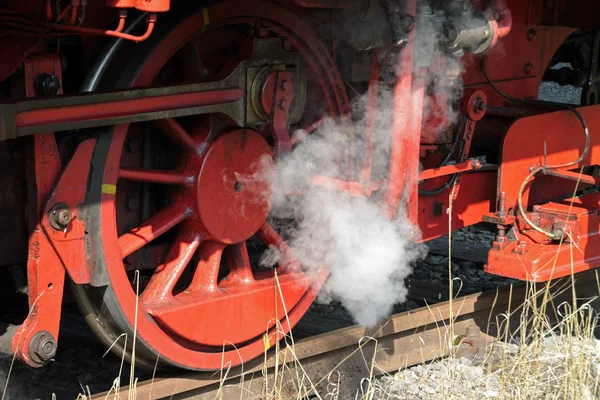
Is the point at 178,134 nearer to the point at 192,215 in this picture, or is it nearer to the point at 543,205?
the point at 192,215

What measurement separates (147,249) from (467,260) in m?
3.26

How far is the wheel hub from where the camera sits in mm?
3822

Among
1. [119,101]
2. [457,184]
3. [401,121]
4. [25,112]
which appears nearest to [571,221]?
[457,184]

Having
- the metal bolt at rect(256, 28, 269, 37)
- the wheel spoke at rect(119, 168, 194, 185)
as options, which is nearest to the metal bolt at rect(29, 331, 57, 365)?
the wheel spoke at rect(119, 168, 194, 185)

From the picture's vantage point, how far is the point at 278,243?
4.36 meters

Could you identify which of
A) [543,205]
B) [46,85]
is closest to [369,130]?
[543,205]

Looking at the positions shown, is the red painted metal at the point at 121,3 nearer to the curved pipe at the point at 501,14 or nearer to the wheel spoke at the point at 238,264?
the wheel spoke at the point at 238,264

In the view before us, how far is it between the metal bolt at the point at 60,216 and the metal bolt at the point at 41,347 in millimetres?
386

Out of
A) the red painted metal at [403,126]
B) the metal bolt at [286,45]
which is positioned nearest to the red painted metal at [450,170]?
the red painted metal at [403,126]

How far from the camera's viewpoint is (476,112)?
4754 mm

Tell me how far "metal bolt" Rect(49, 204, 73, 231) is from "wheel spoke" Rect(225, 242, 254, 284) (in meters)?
0.99

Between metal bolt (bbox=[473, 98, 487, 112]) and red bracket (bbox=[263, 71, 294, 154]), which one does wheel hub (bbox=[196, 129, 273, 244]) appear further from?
metal bolt (bbox=[473, 98, 487, 112])

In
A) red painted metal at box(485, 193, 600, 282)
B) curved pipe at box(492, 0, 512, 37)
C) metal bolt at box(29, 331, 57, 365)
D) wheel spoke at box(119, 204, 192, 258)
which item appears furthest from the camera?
red painted metal at box(485, 193, 600, 282)

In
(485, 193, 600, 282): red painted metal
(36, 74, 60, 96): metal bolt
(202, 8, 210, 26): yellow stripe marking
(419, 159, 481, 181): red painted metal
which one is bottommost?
(485, 193, 600, 282): red painted metal
